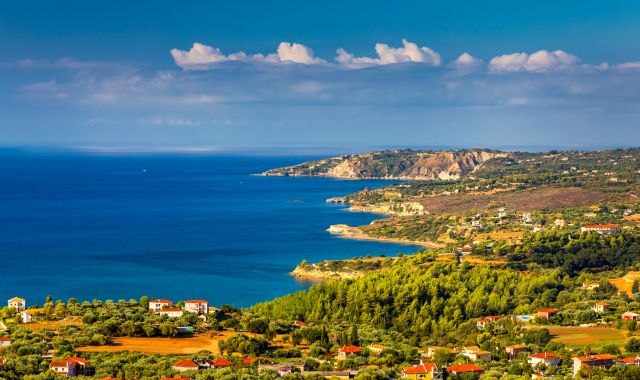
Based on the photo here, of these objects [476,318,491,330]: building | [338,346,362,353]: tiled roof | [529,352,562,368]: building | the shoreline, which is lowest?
the shoreline

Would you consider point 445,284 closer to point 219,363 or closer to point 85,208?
point 219,363

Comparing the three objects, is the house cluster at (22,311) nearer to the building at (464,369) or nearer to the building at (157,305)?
the building at (157,305)

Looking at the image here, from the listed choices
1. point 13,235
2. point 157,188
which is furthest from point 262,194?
A: point 13,235

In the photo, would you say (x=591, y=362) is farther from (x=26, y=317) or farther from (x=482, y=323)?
(x=26, y=317)

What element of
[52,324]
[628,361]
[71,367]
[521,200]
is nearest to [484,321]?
[628,361]

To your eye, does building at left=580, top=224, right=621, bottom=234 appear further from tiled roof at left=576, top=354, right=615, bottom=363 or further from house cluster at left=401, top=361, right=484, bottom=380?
house cluster at left=401, top=361, right=484, bottom=380

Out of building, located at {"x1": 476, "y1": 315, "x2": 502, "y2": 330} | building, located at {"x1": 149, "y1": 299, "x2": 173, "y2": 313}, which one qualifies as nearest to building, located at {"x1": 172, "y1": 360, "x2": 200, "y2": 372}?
building, located at {"x1": 149, "y1": 299, "x2": 173, "y2": 313}
